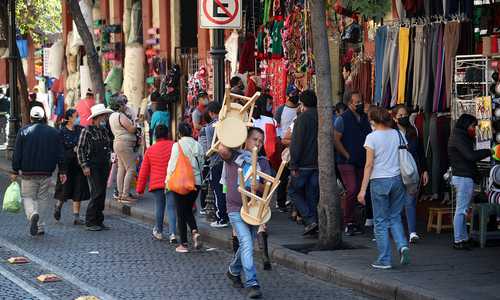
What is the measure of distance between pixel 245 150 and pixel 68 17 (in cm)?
2656

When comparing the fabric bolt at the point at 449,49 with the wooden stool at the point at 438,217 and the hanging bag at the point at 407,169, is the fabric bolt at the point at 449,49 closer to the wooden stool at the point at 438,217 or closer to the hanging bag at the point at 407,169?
the wooden stool at the point at 438,217

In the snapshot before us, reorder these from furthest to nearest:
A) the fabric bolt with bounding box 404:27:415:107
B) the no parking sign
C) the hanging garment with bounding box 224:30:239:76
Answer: the hanging garment with bounding box 224:30:239:76 < the fabric bolt with bounding box 404:27:415:107 < the no parking sign

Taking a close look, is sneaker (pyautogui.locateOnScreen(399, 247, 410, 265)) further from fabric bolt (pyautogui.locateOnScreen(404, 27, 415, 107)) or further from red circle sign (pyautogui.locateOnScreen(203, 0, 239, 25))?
red circle sign (pyautogui.locateOnScreen(203, 0, 239, 25))

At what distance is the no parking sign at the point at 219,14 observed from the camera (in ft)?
54.9

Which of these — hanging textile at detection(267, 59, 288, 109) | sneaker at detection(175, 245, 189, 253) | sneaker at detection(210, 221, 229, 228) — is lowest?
sneaker at detection(175, 245, 189, 253)

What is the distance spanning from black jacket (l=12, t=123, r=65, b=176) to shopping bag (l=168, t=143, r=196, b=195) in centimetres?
248

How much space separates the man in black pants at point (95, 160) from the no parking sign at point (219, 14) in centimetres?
199

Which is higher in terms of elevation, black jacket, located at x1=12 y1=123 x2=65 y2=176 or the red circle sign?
the red circle sign

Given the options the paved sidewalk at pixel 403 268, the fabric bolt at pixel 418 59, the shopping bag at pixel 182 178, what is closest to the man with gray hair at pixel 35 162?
the paved sidewalk at pixel 403 268

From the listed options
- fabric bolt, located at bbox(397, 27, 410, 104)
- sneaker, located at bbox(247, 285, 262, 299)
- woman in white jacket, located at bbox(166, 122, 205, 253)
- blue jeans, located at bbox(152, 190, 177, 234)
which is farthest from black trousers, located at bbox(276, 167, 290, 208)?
sneaker, located at bbox(247, 285, 262, 299)

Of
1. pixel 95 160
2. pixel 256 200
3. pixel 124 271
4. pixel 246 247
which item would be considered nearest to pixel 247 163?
pixel 256 200

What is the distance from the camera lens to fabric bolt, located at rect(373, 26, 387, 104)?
18188 millimetres

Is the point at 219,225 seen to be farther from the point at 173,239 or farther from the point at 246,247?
the point at 246,247

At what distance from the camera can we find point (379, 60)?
18266mm
